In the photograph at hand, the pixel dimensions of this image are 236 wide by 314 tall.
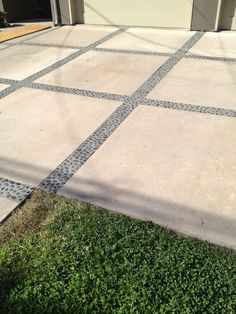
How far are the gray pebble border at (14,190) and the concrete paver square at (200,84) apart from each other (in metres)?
2.43

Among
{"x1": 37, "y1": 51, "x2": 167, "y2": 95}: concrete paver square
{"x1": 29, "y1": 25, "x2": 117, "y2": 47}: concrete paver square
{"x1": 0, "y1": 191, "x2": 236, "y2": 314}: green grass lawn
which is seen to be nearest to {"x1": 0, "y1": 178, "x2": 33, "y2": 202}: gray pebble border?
{"x1": 0, "y1": 191, "x2": 236, "y2": 314}: green grass lawn

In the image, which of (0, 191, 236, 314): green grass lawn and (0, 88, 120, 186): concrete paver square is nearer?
(0, 191, 236, 314): green grass lawn

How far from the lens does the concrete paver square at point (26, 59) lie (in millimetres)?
5871

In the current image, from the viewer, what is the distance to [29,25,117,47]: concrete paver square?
764 centimetres

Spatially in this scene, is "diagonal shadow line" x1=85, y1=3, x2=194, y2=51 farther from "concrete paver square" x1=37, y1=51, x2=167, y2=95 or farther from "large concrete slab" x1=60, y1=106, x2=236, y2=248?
"large concrete slab" x1=60, y1=106, x2=236, y2=248

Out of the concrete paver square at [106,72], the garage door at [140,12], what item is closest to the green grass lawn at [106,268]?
the concrete paver square at [106,72]

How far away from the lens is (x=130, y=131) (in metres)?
3.82

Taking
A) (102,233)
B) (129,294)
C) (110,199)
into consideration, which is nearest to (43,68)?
(110,199)

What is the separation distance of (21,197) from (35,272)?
2.83 ft

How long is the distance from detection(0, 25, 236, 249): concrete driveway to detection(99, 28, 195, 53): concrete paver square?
0.12 metres

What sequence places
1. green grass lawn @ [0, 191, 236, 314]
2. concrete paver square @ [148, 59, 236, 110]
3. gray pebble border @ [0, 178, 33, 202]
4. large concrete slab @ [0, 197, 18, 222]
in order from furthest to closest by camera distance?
concrete paver square @ [148, 59, 236, 110] < gray pebble border @ [0, 178, 33, 202] < large concrete slab @ [0, 197, 18, 222] < green grass lawn @ [0, 191, 236, 314]

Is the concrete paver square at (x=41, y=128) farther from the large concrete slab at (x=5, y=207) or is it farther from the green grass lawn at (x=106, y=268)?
the green grass lawn at (x=106, y=268)

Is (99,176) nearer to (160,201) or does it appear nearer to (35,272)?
(160,201)

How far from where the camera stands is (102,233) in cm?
243
